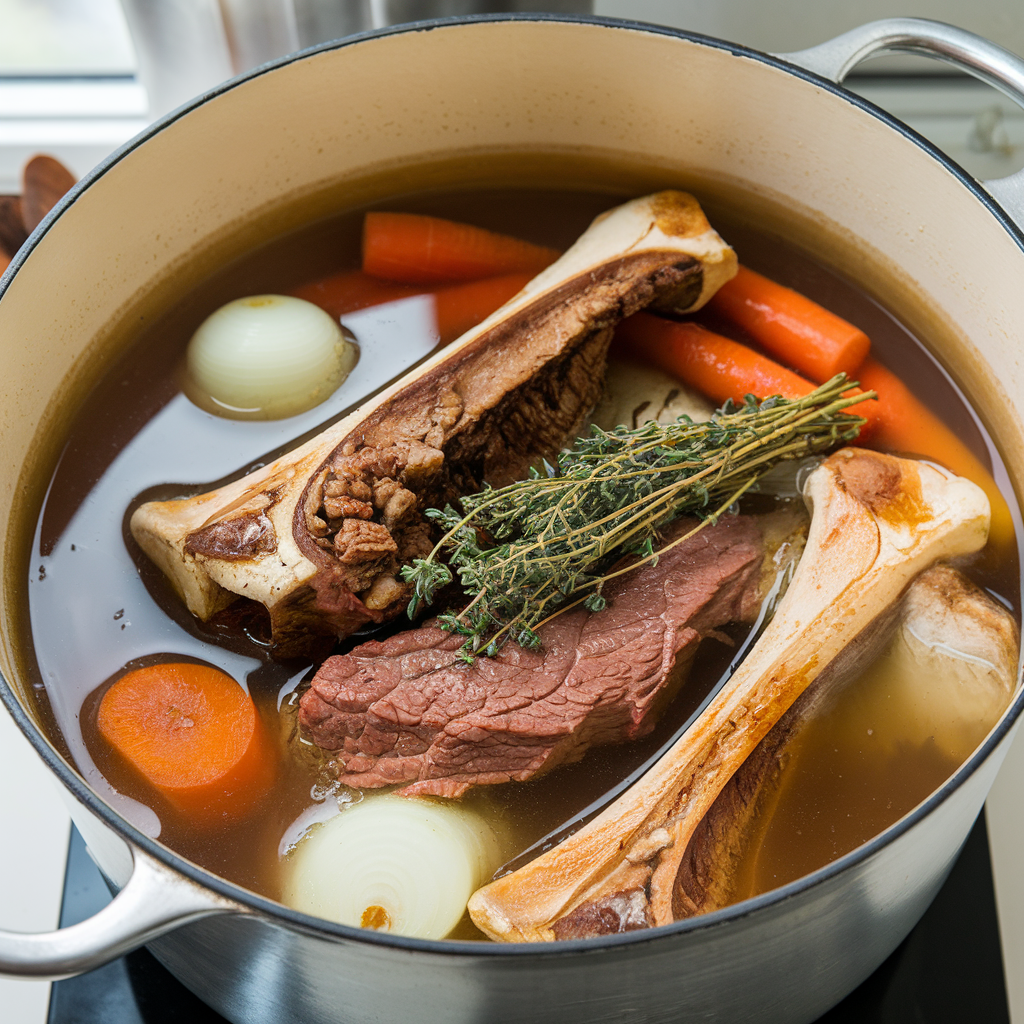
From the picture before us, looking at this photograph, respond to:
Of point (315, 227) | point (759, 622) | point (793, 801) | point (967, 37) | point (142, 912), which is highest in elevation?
point (967, 37)

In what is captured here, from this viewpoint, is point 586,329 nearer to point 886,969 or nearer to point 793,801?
point 793,801

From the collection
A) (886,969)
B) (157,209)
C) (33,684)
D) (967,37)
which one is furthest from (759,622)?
(157,209)

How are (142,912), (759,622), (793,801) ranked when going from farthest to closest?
(759,622), (793,801), (142,912)

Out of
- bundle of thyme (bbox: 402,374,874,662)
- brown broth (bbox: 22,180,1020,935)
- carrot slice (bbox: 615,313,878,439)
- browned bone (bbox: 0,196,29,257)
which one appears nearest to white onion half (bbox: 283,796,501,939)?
brown broth (bbox: 22,180,1020,935)

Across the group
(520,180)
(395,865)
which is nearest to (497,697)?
(395,865)

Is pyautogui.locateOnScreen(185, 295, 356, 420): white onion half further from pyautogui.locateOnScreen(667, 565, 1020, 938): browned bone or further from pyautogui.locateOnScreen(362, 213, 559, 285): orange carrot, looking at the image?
pyautogui.locateOnScreen(667, 565, 1020, 938): browned bone

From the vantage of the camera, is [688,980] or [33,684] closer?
[688,980]
